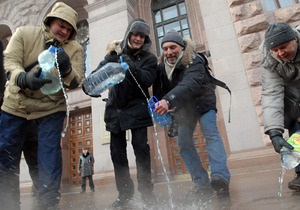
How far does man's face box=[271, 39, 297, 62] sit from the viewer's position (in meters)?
1.91

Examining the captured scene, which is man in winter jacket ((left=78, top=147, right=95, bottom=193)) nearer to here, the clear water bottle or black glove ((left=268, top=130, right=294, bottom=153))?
the clear water bottle

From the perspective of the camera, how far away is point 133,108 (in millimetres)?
2590

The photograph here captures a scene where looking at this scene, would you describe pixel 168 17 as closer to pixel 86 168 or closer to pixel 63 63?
pixel 86 168

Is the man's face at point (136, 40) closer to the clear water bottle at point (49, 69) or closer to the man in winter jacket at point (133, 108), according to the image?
the man in winter jacket at point (133, 108)

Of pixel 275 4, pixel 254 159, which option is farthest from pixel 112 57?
pixel 275 4

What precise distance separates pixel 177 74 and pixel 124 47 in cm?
62

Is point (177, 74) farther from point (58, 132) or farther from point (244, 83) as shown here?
point (244, 83)

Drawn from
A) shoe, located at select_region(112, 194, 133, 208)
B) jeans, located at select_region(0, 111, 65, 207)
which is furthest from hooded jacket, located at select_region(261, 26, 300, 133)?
jeans, located at select_region(0, 111, 65, 207)

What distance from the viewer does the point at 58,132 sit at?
87.4 inches

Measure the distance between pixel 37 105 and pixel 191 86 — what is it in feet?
4.65

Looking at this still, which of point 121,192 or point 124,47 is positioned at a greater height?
point 124,47

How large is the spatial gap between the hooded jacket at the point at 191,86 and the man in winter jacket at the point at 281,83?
0.54 m

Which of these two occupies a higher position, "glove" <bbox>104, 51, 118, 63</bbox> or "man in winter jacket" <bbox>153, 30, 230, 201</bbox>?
"glove" <bbox>104, 51, 118, 63</bbox>

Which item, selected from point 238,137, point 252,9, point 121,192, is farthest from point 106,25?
point 121,192
